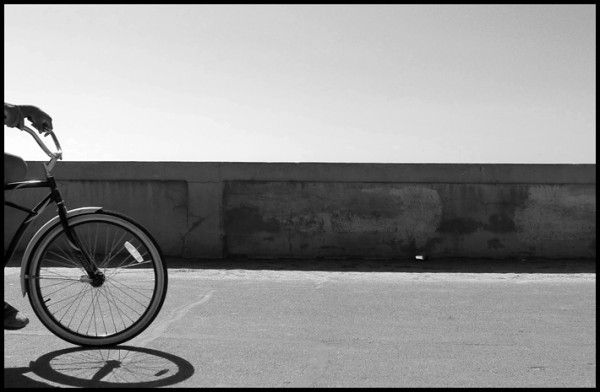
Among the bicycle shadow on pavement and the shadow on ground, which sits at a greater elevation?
the bicycle shadow on pavement

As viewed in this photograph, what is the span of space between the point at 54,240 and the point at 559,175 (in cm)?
611

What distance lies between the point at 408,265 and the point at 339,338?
3.78 metres

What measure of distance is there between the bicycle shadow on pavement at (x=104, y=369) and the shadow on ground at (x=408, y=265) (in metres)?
3.77

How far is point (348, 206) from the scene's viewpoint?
26.9 feet

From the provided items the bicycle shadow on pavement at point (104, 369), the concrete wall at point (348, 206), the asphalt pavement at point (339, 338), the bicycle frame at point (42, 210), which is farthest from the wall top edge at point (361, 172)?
the bicycle shadow on pavement at point (104, 369)

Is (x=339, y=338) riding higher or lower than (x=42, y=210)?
lower

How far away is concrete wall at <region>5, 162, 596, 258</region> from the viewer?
812cm

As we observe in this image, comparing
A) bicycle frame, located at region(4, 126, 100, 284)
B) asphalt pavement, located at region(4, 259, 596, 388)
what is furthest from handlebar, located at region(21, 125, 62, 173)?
asphalt pavement, located at region(4, 259, 596, 388)

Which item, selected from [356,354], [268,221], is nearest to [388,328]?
[356,354]

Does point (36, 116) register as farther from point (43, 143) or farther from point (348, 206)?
point (348, 206)

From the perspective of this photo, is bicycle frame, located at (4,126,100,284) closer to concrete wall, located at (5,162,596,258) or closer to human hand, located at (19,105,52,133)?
human hand, located at (19,105,52,133)

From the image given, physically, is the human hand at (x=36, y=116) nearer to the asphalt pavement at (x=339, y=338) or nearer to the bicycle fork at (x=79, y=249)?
the bicycle fork at (x=79, y=249)

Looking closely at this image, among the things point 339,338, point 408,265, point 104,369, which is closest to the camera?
point 104,369

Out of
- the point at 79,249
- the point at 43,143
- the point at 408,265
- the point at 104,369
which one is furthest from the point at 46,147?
the point at 408,265
